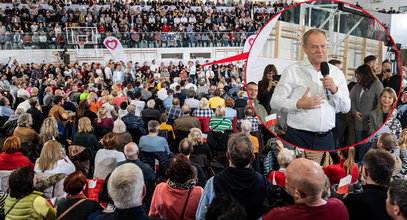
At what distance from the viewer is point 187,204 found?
7.73 feet

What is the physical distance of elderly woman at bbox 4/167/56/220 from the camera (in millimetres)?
2605

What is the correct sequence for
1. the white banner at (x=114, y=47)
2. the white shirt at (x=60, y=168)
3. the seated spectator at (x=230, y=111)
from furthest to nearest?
the white banner at (x=114, y=47) < the seated spectator at (x=230, y=111) < the white shirt at (x=60, y=168)

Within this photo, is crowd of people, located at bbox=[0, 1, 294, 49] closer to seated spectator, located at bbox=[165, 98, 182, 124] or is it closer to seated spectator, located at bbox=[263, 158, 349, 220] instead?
seated spectator, located at bbox=[165, 98, 182, 124]

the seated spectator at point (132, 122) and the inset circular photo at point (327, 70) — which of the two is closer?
the inset circular photo at point (327, 70)

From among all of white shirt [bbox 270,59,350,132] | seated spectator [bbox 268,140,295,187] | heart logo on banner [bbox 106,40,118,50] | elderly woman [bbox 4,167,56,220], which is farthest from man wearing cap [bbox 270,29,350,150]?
heart logo on banner [bbox 106,40,118,50]

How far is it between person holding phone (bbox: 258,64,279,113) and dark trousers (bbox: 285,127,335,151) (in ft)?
0.66

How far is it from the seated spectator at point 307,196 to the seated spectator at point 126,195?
0.77 metres

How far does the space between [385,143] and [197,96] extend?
4.91 metres

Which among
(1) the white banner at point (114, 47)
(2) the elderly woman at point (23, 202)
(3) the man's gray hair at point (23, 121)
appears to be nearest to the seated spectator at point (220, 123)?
(3) the man's gray hair at point (23, 121)

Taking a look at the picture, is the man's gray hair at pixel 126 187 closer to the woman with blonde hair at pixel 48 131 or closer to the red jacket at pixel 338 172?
the red jacket at pixel 338 172

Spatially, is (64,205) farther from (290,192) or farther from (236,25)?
(236,25)

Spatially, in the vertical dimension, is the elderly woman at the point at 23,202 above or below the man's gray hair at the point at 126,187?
below

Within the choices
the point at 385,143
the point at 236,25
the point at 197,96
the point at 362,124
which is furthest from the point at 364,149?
the point at 236,25

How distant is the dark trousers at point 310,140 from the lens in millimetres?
1896
